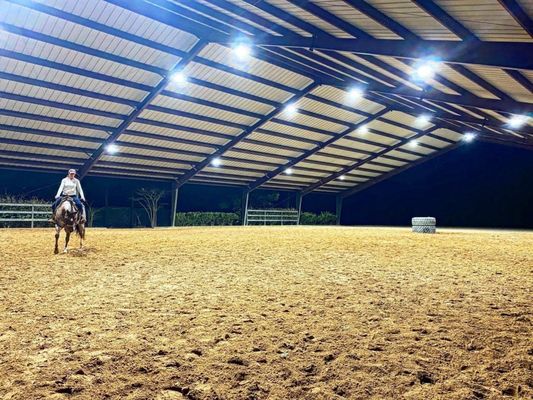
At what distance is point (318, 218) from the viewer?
35.8 m

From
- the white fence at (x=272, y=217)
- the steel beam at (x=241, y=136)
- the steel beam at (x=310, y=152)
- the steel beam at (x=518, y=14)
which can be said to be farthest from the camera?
the white fence at (x=272, y=217)

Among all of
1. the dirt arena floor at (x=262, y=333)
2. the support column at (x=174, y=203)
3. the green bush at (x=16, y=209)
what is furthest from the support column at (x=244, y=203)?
the dirt arena floor at (x=262, y=333)

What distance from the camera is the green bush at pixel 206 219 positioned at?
2677 centimetres

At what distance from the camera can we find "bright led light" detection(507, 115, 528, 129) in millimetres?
15575

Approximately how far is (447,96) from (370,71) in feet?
9.13

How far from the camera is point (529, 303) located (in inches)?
196

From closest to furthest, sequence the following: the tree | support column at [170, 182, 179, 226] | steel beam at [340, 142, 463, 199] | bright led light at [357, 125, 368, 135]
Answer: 1. bright led light at [357, 125, 368, 135]
2. the tree
3. support column at [170, 182, 179, 226]
4. steel beam at [340, 142, 463, 199]

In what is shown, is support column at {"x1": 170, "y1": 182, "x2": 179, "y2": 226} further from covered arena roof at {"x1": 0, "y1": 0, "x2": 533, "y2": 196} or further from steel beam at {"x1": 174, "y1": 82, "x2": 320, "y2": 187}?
covered arena roof at {"x1": 0, "y1": 0, "x2": 533, "y2": 196}

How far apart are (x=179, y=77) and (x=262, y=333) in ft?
44.8

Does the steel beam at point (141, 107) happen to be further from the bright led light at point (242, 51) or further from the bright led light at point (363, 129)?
the bright led light at point (363, 129)

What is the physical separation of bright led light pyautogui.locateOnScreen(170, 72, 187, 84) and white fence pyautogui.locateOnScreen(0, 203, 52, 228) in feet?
36.7

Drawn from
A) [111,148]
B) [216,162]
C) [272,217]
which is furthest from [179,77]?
[272,217]

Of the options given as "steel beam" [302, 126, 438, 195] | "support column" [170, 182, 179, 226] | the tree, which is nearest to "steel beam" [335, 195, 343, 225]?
"steel beam" [302, 126, 438, 195]

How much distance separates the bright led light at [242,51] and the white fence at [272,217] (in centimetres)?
1656
